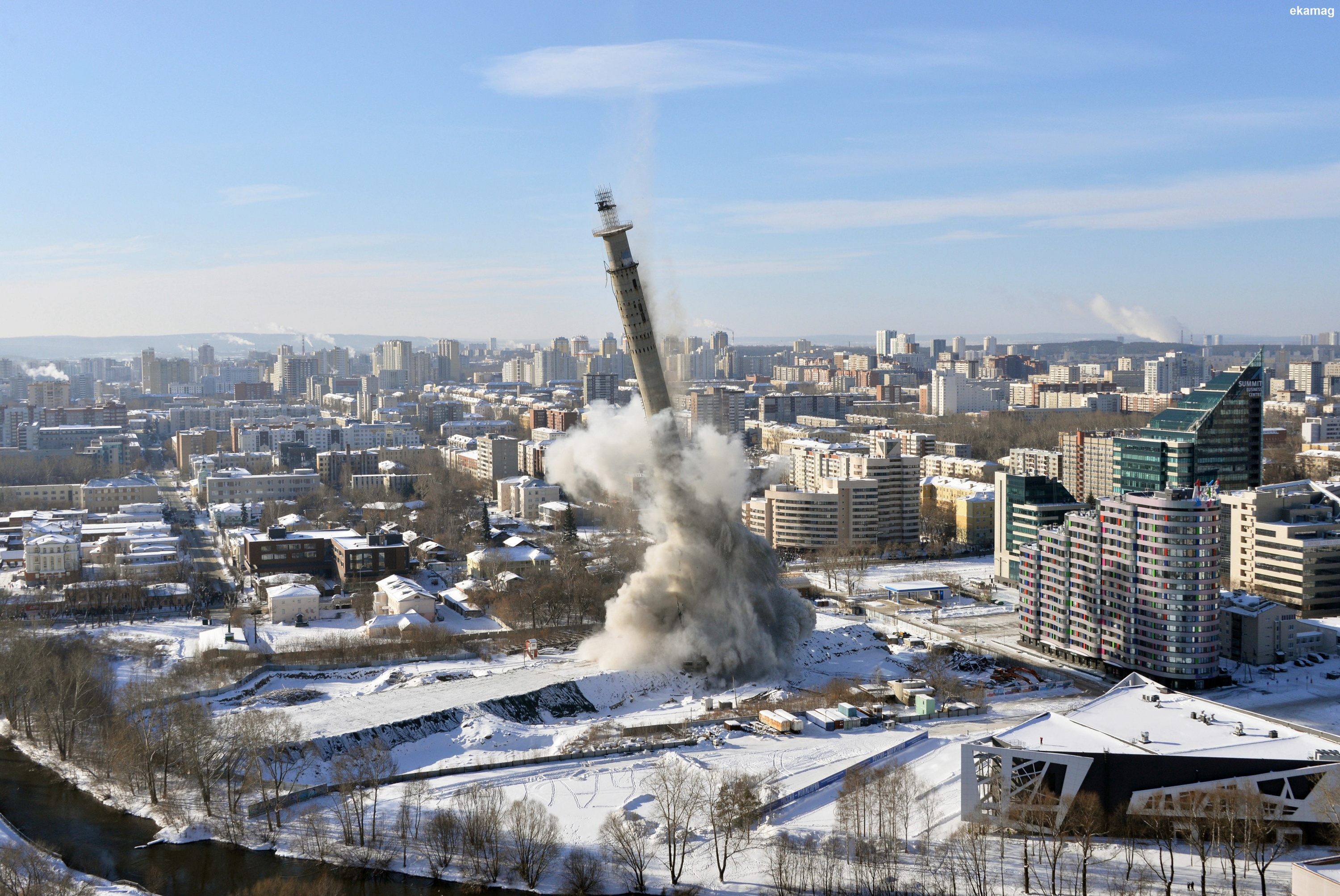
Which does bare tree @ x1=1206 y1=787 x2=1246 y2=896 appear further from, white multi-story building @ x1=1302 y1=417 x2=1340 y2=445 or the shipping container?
white multi-story building @ x1=1302 y1=417 x2=1340 y2=445

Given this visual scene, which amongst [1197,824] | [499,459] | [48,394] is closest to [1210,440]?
[1197,824]

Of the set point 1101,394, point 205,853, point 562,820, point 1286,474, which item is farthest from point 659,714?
point 1101,394

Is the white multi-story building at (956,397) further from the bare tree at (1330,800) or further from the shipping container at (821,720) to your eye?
the bare tree at (1330,800)

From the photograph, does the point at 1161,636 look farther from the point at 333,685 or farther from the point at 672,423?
→ the point at 333,685

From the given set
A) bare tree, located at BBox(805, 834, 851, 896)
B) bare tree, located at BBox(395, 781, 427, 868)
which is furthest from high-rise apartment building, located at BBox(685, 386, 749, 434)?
bare tree, located at BBox(805, 834, 851, 896)

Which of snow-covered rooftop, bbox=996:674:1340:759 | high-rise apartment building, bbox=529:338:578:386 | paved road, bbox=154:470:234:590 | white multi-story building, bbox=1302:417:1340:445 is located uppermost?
high-rise apartment building, bbox=529:338:578:386
